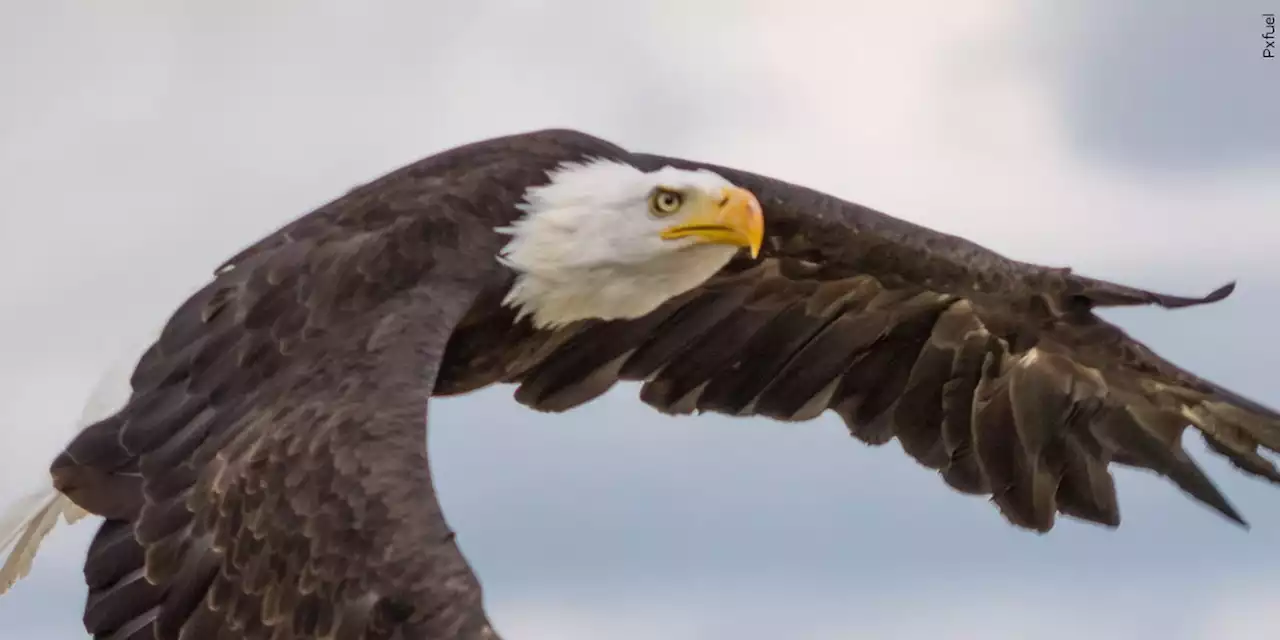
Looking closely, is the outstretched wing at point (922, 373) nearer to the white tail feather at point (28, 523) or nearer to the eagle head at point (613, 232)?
the eagle head at point (613, 232)

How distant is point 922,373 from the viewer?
32.3 feet

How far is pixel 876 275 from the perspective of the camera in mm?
9500

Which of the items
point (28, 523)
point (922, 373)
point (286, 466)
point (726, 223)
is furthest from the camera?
point (922, 373)

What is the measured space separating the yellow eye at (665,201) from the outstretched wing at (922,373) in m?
0.83

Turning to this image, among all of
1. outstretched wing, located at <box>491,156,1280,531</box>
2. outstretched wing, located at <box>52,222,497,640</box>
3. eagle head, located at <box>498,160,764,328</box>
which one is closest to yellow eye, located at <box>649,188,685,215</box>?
eagle head, located at <box>498,160,764,328</box>

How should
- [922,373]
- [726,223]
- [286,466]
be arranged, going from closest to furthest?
[286,466] < [726,223] < [922,373]

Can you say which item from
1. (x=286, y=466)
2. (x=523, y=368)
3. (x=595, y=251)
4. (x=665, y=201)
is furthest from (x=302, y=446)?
(x=523, y=368)

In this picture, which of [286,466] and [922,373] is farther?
[922,373]

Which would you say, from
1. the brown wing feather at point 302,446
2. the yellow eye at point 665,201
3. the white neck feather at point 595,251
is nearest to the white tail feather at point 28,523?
the brown wing feather at point 302,446

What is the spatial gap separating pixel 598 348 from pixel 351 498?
311cm

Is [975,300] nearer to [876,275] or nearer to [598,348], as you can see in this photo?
[876,275]

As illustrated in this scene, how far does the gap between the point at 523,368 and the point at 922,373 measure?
1878 millimetres

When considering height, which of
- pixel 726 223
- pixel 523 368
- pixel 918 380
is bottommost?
pixel 523 368

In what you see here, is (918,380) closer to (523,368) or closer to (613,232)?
(523,368)
